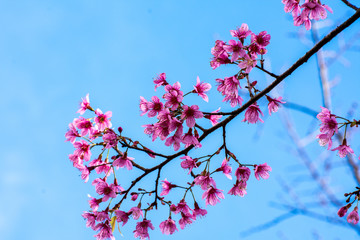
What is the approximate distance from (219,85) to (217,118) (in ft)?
1.61

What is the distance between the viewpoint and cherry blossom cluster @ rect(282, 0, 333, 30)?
10.3ft

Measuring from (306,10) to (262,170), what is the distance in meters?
1.54

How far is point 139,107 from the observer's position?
3004 millimetres

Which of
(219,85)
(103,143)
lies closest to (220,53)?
(219,85)

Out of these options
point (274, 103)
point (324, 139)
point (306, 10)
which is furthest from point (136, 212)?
point (306, 10)

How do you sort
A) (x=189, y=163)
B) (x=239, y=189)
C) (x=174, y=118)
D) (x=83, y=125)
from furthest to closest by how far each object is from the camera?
(x=83, y=125)
(x=239, y=189)
(x=189, y=163)
(x=174, y=118)

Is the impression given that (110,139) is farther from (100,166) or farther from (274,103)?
(274,103)

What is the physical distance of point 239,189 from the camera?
2975 millimetres

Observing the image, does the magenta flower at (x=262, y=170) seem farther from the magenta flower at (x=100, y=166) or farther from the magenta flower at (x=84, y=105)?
the magenta flower at (x=84, y=105)

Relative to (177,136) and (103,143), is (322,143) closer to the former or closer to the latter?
(177,136)

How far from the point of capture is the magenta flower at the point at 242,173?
9.54ft

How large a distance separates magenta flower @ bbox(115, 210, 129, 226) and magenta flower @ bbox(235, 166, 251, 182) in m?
1.02

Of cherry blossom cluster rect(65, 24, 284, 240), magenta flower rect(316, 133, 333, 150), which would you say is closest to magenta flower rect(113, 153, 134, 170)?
cherry blossom cluster rect(65, 24, 284, 240)

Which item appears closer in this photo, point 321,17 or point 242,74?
point 242,74
